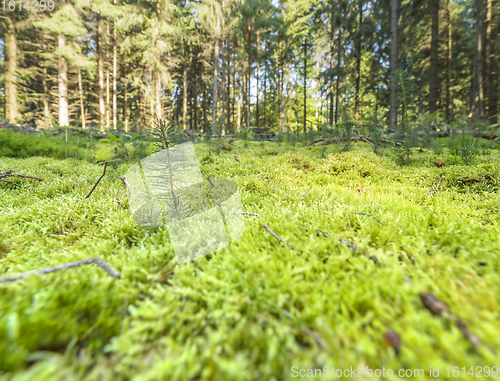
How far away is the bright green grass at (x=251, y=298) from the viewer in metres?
0.69

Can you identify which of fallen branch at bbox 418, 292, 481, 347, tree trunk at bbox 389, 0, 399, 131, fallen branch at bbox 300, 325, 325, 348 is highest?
tree trunk at bbox 389, 0, 399, 131

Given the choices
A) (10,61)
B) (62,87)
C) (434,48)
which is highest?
(10,61)

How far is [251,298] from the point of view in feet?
3.43

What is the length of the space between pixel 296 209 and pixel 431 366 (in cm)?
157

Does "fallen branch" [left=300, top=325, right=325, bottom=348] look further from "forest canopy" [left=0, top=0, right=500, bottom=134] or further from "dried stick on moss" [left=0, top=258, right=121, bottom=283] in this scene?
"forest canopy" [left=0, top=0, right=500, bottom=134]

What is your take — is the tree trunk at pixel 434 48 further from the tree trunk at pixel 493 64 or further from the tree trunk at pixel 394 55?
the tree trunk at pixel 493 64

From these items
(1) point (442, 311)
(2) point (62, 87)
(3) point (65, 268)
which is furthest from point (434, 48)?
(2) point (62, 87)

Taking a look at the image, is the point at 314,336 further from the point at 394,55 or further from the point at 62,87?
the point at 62,87

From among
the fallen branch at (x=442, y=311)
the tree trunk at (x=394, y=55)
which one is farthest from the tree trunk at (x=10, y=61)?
the tree trunk at (x=394, y=55)

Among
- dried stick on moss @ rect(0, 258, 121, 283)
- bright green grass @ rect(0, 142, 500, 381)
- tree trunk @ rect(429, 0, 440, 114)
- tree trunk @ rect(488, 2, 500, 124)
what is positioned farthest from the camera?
tree trunk @ rect(488, 2, 500, 124)

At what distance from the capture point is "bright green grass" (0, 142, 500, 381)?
690 millimetres

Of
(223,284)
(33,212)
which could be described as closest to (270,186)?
(223,284)

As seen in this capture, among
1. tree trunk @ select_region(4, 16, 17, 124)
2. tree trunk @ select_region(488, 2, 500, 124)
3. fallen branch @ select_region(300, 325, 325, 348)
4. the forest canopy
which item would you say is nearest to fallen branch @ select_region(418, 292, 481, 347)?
fallen branch @ select_region(300, 325, 325, 348)

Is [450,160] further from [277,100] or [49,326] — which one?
[277,100]
